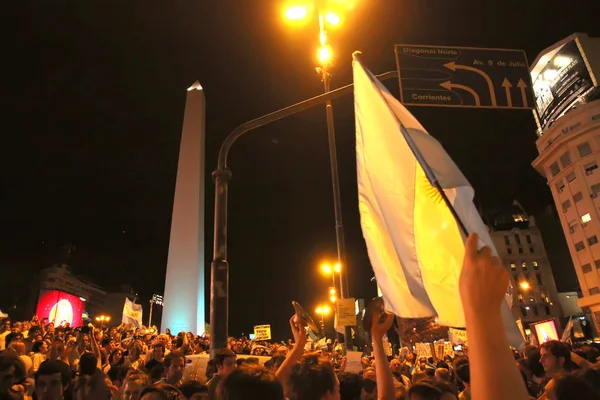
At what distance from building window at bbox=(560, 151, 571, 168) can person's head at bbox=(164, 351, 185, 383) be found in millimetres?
65040

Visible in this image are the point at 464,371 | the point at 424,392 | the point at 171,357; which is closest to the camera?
the point at 424,392

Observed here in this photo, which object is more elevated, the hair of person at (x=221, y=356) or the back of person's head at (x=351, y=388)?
the hair of person at (x=221, y=356)

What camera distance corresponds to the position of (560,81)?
62062mm

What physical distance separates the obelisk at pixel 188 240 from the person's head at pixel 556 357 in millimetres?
23587

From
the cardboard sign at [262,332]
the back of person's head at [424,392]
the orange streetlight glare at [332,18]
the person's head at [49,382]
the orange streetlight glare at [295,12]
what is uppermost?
the orange streetlight glare at [332,18]

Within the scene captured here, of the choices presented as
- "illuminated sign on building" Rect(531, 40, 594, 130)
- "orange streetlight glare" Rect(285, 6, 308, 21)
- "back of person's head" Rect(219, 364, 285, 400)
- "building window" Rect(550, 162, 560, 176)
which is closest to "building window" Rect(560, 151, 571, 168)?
"building window" Rect(550, 162, 560, 176)

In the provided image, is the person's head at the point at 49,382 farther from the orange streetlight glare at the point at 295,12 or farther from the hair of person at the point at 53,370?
the orange streetlight glare at the point at 295,12

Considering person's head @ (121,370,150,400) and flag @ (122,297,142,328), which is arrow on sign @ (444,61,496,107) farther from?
flag @ (122,297,142,328)

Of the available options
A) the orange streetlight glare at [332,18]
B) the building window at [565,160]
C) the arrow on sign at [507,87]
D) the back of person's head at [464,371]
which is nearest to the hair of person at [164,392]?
the back of person's head at [464,371]

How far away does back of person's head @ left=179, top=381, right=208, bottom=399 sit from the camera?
419 cm

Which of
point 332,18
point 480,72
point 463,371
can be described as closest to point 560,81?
point 332,18

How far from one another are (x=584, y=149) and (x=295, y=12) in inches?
2358

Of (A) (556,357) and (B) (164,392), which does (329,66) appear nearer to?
(A) (556,357)

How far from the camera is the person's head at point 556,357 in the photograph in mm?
5573
